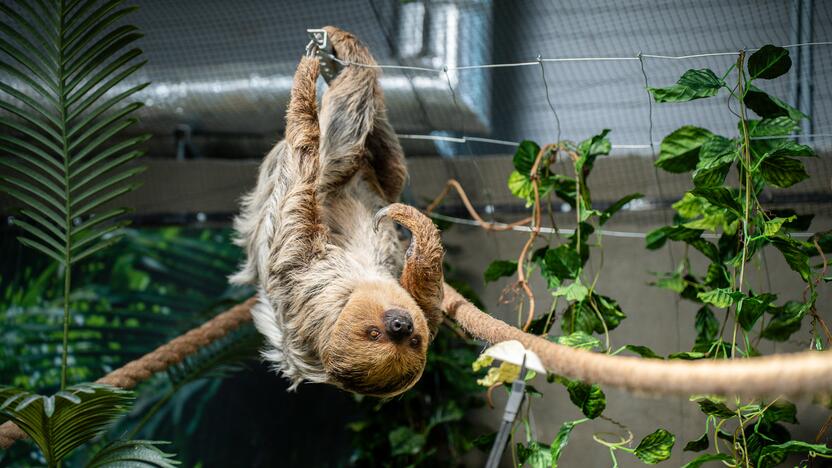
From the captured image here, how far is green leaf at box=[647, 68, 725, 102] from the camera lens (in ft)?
8.02

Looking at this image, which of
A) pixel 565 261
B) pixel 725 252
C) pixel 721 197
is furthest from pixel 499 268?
pixel 721 197

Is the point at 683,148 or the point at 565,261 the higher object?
the point at 683,148

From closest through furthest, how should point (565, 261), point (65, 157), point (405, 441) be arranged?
point (565, 261)
point (65, 157)
point (405, 441)

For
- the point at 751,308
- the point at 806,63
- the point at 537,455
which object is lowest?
the point at 537,455

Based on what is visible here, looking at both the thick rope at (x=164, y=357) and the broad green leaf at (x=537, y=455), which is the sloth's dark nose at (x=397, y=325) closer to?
the broad green leaf at (x=537, y=455)

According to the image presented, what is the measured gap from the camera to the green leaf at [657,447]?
7.97 feet

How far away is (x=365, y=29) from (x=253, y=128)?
1.12m

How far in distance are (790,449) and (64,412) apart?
238 centimetres

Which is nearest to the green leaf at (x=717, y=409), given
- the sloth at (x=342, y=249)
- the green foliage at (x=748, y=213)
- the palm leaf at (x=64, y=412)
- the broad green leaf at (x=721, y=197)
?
the green foliage at (x=748, y=213)

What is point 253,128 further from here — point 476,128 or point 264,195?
point 264,195

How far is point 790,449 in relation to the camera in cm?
229

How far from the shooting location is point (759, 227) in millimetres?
2508

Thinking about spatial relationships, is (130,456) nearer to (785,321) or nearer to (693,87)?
(693,87)

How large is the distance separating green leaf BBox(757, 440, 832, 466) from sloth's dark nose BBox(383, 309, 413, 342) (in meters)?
1.24
